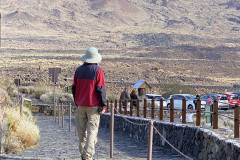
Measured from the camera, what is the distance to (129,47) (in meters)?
152

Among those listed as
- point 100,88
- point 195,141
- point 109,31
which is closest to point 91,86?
point 100,88

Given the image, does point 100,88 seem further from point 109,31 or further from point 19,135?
point 109,31

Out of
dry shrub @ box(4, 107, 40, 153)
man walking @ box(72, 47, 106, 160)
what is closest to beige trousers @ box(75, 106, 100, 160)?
man walking @ box(72, 47, 106, 160)

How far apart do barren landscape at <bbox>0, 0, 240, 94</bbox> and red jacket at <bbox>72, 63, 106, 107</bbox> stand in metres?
52.3

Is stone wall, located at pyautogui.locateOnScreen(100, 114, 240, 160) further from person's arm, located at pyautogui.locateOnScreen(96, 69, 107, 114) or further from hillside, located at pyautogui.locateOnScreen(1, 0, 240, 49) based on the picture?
hillside, located at pyautogui.locateOnScreen(1, 0, 240, 49)

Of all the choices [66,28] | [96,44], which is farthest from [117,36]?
[66,28]

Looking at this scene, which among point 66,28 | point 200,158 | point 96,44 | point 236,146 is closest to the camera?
point 236,146

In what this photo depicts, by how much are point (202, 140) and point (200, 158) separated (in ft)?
1.31

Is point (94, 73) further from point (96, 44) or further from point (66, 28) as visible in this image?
point (66, 28)

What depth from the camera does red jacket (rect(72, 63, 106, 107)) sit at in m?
11.2

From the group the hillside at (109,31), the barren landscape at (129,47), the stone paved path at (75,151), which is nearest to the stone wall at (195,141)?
the stone paved path at (75,151)

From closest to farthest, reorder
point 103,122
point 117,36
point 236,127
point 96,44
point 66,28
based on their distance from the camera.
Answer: point 236,127 < point 103,122 < point 96,44 < point 117,36 < point 66,28

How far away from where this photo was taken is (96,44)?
5925 inches

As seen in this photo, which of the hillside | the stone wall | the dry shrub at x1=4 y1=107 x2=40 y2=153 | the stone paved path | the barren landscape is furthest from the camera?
the hillside
